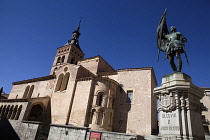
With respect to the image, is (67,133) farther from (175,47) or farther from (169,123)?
(175,47)

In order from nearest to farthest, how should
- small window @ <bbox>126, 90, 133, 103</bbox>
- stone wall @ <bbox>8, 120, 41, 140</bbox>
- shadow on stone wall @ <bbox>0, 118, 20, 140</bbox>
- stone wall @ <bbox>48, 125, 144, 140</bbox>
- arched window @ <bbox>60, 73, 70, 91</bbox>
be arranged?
stone wall @ <bbox>48, 125, 144, 140</bbox> → stone wall @ <bbox>8, 120, 41, 140</bbox> → shadow on stone wall @ <bbox>0, 118, 20, 140</bbox> → small window @ <bbox>126, 90, 133, 103</bbox> → arched window @ <bbox>60, 73, 70, 91</bbox>

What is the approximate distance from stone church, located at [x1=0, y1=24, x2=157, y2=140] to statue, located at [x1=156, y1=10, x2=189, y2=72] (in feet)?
37.1

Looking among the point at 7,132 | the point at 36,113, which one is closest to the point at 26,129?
the point at 7,132

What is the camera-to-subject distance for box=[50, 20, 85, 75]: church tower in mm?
34438

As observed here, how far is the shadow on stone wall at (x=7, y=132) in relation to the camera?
589 inches

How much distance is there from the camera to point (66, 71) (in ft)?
68.8

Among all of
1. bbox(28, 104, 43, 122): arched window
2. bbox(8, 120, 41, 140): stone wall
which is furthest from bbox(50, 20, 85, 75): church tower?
bbox(8, 120, 41, 140): stone wall

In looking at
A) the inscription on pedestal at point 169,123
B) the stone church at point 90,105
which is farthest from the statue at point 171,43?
the stone church at point 90,105

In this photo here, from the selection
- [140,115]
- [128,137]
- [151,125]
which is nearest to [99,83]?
[140,115]

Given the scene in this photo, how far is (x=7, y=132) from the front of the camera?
625 inches

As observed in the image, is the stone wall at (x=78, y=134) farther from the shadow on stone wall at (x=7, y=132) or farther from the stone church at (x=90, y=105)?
the shadow on stone wall at (x=7, y=132)

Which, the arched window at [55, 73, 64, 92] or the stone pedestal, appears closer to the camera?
the stone pedestal

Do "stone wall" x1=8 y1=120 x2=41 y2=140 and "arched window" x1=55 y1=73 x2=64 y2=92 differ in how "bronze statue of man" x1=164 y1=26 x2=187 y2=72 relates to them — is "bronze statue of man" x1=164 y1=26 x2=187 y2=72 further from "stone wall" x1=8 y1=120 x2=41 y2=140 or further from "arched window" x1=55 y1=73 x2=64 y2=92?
"arched window" x1=55 y1=73 x2=64 y2=92

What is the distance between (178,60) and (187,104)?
5.10ft
